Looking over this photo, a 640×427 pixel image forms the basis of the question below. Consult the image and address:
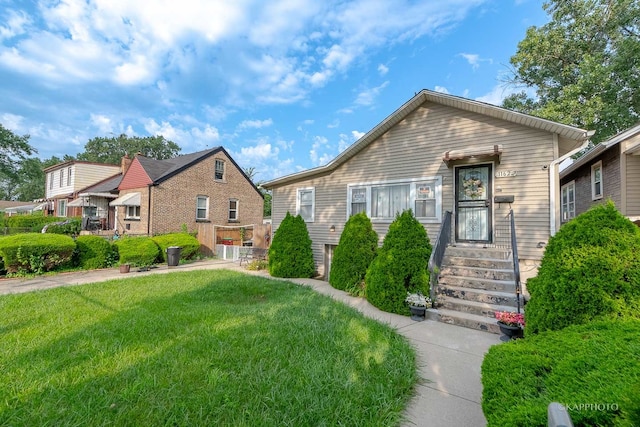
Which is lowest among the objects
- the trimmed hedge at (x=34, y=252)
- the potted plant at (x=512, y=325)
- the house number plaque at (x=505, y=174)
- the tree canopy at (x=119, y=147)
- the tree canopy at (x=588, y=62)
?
the potted plant at (x=512, y=325)

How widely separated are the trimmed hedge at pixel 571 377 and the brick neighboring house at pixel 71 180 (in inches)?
1122

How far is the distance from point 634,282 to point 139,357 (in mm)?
5181

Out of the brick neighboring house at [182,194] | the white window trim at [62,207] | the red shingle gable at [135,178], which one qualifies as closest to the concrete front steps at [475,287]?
the brick neighboring house at [182,194]

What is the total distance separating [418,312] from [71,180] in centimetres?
2900

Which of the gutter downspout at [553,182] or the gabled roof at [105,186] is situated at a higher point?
the gabled roof at [105,186]

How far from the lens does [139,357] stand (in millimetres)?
3354

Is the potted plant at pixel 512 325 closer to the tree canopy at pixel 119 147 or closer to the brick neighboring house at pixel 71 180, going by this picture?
the brick neighboring house at pixel 71 180

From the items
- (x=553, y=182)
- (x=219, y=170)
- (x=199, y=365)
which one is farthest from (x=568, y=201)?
(x=219, y=170)

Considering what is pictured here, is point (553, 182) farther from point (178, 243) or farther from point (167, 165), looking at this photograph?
point (167, 165)

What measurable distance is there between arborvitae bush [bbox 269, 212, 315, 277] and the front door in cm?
461

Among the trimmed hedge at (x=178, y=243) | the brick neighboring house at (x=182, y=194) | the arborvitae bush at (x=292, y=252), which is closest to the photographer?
the arborvitae bush at (x=292, y=252)

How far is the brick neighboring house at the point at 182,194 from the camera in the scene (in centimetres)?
1697

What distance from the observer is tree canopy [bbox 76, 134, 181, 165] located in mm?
47469

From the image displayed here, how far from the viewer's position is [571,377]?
1.73 meters
